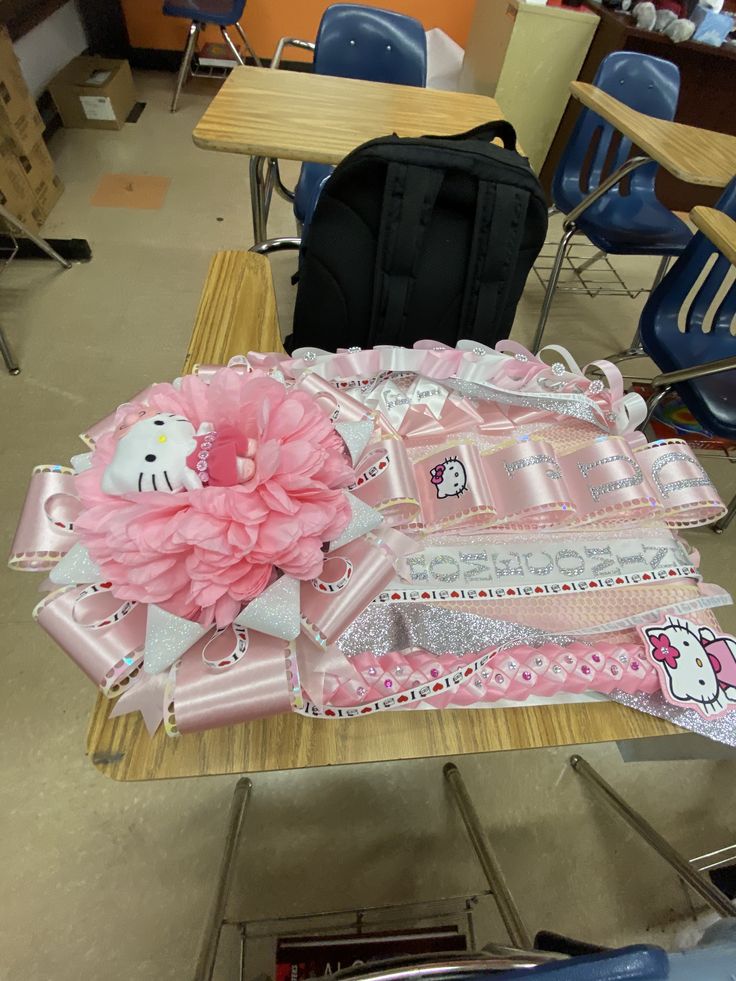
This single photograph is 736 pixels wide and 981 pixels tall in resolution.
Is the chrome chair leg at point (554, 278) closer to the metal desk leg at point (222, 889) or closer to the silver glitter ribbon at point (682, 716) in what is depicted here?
the silver glitter ribbon at point (682, 716)

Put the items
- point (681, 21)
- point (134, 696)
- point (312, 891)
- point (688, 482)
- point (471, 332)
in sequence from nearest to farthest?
point (134, 696) < point (688, 482) < point (471, 332) < point (312, 891) < point (681, 21)

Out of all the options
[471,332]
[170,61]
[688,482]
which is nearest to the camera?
[688,482]

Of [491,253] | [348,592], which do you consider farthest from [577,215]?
[348,592]

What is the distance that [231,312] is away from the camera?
83 centimetres

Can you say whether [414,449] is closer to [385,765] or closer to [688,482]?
[688,482]

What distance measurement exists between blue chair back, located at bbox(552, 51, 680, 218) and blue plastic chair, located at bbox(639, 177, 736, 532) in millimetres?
572

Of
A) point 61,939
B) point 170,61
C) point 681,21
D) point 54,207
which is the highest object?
point 681,21

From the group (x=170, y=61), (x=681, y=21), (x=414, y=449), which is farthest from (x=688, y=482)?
(x=170, y=61)

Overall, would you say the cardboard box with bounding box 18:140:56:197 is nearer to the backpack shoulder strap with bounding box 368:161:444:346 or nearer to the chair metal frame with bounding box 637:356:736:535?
the backpack shoulder strap with bounding box 368:161:444:346

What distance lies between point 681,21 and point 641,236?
1.27m

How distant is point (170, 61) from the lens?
3260 millimetres

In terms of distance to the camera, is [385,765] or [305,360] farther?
[385,765]

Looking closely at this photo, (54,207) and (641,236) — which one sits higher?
(641,236)

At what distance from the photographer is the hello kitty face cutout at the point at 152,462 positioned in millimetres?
406
